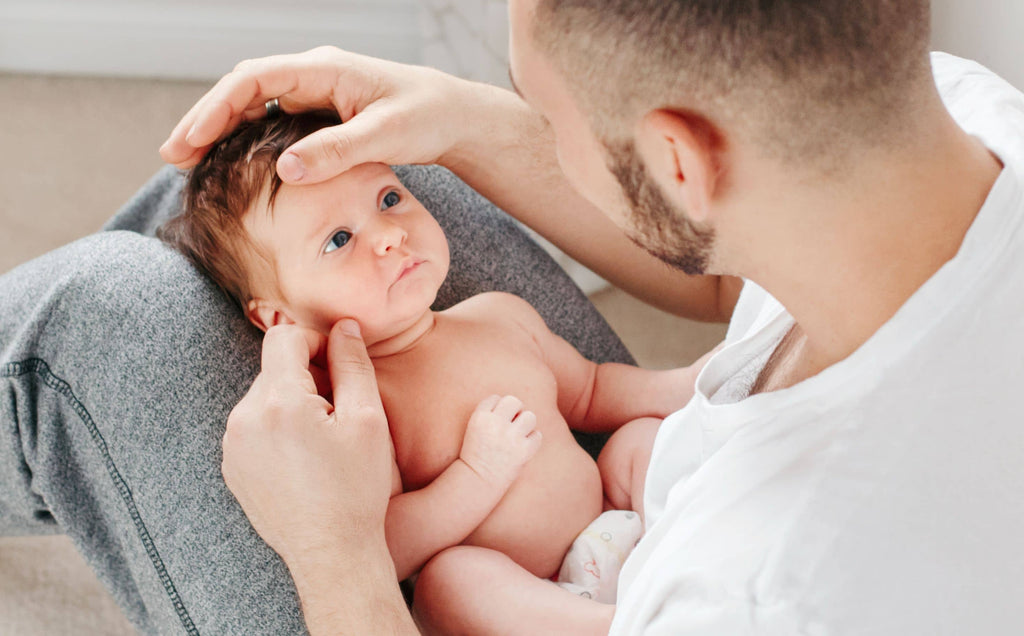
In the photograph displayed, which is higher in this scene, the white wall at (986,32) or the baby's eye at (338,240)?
the white wall at (986,32)

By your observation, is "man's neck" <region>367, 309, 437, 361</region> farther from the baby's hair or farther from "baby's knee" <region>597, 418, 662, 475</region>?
"baby's knee" <region>597, 418, 662, 475</region>

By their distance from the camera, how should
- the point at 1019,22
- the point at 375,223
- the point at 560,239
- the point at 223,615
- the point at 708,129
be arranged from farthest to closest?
the point at 560,239
the point at 1019,22
the point at 375,223
the point at 223,615
the point at 708,129

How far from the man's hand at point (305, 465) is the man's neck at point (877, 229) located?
19.2 inches

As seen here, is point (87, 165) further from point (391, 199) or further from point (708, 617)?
point (708, 617)

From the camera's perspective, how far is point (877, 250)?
0.71 meters

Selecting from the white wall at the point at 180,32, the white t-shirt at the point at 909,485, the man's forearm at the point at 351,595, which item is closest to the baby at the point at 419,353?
the man's forearm at the point at 351,595

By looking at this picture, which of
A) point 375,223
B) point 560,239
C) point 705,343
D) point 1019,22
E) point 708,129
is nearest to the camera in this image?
point 708,129

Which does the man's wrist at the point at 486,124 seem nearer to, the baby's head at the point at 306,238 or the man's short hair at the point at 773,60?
the baby's head at the point at 306,238

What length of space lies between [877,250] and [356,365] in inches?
23.9

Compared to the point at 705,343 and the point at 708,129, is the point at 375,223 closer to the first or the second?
the point at 708,129

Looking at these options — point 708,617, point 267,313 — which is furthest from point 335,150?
point 708,617

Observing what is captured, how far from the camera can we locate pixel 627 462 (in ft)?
4.14

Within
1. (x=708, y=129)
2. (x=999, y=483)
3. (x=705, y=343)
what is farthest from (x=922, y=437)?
(x=705, y=343)

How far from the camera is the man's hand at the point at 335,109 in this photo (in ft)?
3.53
